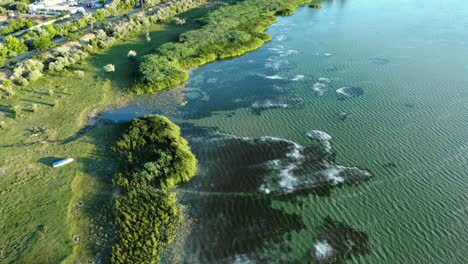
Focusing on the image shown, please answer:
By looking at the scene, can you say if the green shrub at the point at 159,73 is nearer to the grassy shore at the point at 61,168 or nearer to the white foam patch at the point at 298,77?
the grassy shore at the point at 61,168

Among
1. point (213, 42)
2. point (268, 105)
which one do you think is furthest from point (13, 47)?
point (268, 105)

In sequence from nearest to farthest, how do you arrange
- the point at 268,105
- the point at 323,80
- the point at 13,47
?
the point at 268,105 → the point at 323,80 → the point at 13,47

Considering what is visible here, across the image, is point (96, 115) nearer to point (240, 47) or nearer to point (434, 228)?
point (240, 47)

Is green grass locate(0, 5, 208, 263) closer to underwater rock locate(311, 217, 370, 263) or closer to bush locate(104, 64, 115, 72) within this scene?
bush locate(104, 64, 115, 72)

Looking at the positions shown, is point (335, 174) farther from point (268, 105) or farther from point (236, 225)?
point (268, 105)

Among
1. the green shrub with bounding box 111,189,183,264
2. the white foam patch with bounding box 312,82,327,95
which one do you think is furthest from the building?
the green shrub with bounding box 111,189,183,264
